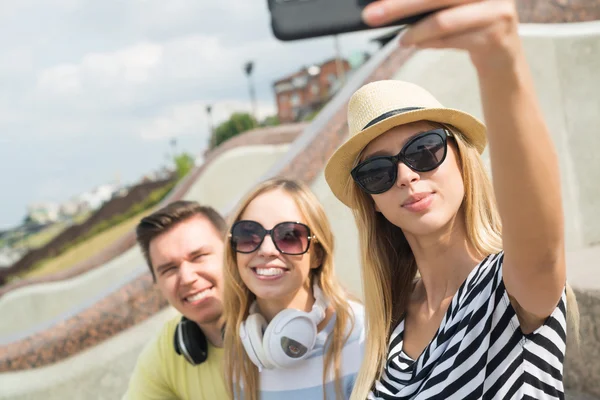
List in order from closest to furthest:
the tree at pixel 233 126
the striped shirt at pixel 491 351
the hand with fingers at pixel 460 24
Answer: the hand with fingers at pixel 460 24
the striped shirt at pixel 491 351
the tree at pixel 233 126

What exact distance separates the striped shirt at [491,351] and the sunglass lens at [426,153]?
28 cm

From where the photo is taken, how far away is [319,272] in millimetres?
2553

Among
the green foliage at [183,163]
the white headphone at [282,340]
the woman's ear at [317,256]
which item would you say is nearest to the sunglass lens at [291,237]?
the woman's ear at [317,256]

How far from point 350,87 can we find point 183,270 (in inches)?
106

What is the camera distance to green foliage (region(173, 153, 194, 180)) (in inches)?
1312

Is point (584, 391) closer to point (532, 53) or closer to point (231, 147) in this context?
point (532, 53)

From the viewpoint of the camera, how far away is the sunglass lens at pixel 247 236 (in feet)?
7.73

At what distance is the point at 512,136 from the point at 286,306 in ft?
5.20

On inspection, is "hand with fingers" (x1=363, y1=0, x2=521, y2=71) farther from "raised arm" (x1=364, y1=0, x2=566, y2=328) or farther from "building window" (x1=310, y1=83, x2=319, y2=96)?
"building window" (x1=310, y1=83, x2=319, y2=96)

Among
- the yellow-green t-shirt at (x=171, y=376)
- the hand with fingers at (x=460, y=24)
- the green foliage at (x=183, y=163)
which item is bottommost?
the green foliage at (x=183, y=163)

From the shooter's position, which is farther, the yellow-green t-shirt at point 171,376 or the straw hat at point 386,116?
the yellow-green t-shirt at point 171,376

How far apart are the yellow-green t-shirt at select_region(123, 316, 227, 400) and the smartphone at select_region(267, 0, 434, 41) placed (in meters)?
2.09

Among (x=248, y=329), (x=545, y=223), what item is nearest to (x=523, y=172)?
(x=545, y=223)

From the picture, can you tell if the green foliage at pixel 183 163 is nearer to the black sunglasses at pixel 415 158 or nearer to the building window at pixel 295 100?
the black sunglasses at pixel 415 158
